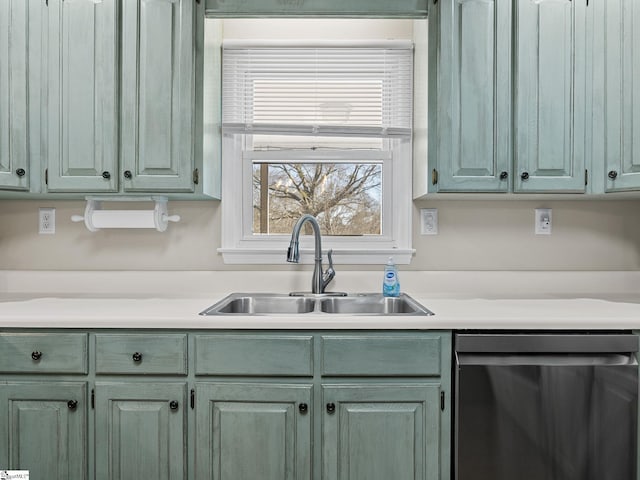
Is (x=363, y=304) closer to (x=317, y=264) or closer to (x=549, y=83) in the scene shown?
(x=317, y=264)

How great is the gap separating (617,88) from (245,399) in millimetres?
1896

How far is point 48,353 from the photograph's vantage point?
162 centimetres

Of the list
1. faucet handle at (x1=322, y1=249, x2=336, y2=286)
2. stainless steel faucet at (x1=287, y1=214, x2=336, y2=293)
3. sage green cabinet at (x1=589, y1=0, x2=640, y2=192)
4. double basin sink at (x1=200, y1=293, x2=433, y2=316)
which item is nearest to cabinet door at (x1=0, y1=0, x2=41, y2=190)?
double basin sink at (x1=200, y1=293, x2=433, y2=316)

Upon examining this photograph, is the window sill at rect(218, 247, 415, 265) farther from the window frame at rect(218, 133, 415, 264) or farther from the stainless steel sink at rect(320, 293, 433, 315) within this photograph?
the stainless steel sink at rect(320, 293, 433, 315)

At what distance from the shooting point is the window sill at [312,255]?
229 cm

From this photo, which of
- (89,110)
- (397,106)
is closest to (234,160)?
(89,110)

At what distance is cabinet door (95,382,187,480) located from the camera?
1622 millimetres

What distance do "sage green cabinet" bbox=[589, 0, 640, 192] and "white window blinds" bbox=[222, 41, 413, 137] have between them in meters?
0.80

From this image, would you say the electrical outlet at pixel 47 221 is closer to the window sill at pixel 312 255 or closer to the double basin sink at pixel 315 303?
the window sill at pixel 312 255

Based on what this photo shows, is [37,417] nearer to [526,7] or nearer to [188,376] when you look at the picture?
[188,376]

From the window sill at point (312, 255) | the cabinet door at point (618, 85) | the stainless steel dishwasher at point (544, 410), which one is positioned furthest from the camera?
the window sill at point (312, 255)

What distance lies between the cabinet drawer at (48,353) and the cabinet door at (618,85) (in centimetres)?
214

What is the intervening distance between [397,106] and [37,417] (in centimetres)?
200

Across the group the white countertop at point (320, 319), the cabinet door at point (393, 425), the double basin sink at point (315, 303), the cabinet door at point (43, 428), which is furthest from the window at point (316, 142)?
the cabinet door at point (43, 428)
